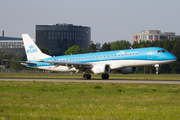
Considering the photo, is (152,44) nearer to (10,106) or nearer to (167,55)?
(167,55)

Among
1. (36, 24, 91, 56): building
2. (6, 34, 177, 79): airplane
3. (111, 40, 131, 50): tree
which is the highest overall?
(36, 24, 91, 56): building

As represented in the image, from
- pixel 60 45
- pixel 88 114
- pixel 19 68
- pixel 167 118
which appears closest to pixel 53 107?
pixel 88 114

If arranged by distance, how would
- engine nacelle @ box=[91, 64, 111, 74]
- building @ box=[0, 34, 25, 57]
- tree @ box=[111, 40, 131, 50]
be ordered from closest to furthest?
engine nacelle @ box=[91, 64, 111, 74], tree @ box=[111, 40, 131, 50], building @ box=[0, 34, 25, 57]

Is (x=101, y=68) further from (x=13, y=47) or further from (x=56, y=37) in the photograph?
(x=13, y=47)

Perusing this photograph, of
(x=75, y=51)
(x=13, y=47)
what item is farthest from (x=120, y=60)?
(x=13, y=47)

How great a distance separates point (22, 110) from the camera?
42.4ft

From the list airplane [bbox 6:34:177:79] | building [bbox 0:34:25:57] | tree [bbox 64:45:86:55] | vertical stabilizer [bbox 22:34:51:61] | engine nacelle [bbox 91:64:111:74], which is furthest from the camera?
building [bbox 0:34:25:57]

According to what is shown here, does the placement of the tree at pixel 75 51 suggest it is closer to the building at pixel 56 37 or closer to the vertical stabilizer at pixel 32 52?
the building at pixel 56 37

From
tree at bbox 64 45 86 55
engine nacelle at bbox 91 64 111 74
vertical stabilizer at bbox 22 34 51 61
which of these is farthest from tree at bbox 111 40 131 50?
engine nacelle at bbox 91 64 111 74

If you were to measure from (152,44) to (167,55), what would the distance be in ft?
261

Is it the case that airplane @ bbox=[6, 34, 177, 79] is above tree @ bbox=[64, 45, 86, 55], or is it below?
below

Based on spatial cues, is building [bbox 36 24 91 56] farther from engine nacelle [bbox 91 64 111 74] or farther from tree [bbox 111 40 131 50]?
engine nacelle [bbox 91 64 111 74]

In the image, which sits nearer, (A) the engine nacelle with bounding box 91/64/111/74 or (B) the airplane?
(B) the airplane

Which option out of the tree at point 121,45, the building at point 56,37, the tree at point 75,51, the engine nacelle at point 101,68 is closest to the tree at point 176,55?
the tree at point 121,45
